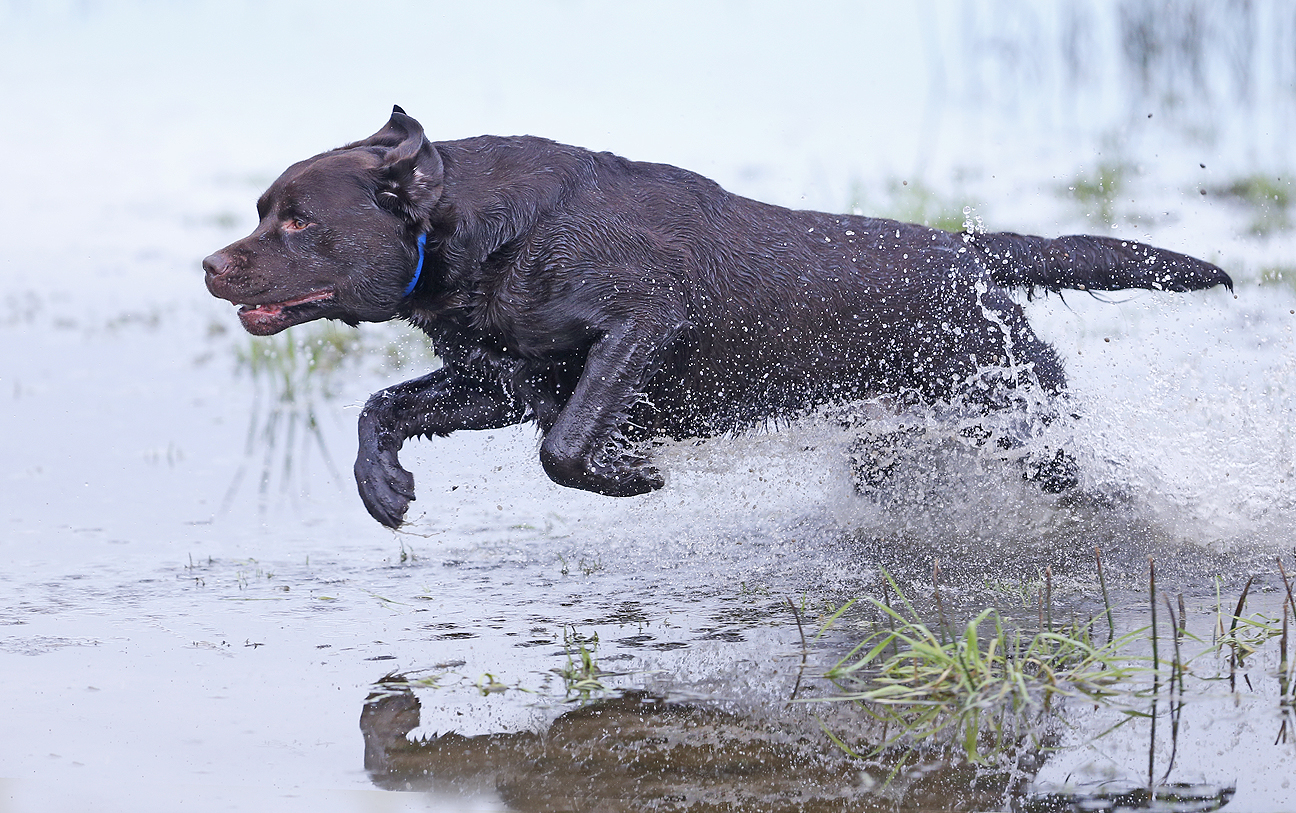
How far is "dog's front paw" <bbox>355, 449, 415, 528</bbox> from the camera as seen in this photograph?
467 cm

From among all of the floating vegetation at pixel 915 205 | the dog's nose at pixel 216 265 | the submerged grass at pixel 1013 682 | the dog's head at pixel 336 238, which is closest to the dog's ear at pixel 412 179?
the dog's head at pixel 336 238

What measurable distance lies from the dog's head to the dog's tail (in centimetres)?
198

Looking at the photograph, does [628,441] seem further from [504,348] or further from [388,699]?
[388,699]

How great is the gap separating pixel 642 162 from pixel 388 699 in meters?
2.08

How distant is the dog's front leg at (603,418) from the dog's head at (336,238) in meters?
0.62

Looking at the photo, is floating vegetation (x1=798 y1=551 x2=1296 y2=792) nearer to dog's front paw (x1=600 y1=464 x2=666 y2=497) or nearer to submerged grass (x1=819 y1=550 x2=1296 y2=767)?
submerged grass (x1=819 y1=550 x2=1296 y2=767)

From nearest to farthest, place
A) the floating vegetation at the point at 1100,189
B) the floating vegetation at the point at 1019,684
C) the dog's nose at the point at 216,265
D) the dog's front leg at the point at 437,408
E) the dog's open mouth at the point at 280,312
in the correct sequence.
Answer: the floating vegetation at the point at 1019,684 < the dog's nose at the point at 216,265 < the dog's open mouth at the point at 280,312 < the dog's front leg at the point at 437,408 < the floating vegetation at the point at 1100,189

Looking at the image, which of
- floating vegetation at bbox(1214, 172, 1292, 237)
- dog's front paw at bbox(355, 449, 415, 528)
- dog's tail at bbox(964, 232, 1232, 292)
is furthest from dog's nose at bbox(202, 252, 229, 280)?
floating vegetation at bbox(1214, 172, 1292, 237)

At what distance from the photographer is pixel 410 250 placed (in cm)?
438

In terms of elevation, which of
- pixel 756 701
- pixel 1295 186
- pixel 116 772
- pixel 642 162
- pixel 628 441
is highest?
pixel 1295 186

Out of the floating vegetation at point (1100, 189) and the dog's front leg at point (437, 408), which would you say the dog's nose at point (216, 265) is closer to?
the dog's front leg at point (437, 408)

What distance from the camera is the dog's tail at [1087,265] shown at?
204 inches

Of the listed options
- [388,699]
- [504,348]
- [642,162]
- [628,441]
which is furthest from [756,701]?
[642,162]

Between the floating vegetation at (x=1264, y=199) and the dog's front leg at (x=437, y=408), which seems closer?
the dog's front leg at (x=437, y=408)
